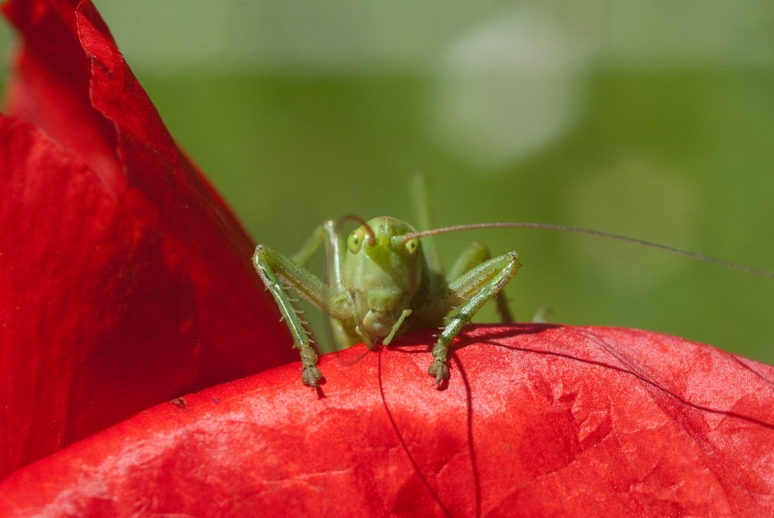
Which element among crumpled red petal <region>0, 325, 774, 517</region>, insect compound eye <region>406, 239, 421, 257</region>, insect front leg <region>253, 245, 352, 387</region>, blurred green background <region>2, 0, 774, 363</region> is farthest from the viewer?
blurred green background <region>2, 0, 774, 363</region>

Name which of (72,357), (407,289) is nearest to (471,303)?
(407,289)

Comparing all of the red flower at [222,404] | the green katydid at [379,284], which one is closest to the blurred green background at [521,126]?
the green katydid at [379,284]

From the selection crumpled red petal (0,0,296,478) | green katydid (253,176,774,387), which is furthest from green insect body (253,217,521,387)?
crumpled red petal (0,0,296,478)

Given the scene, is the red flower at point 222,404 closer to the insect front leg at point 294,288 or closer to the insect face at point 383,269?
the insect front leg at point 294,288

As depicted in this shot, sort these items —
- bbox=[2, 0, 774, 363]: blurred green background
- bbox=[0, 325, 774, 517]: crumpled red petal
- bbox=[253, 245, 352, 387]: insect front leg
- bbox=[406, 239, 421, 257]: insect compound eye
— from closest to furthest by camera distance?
1. bbox=[0, 325, 774, 517]: crumpled red petal
2. bbox=[253, 245, 352, 387]: insect front leg
3. bbox=[406, 239, 421, 257]: insect compound eye
4. bbox=[2, 0, 774, 363]: blurred green background

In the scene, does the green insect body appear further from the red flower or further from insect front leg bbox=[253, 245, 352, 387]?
the red flower

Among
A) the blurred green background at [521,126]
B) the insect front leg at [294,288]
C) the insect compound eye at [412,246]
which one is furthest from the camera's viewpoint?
the blurred green background at [521,126]
